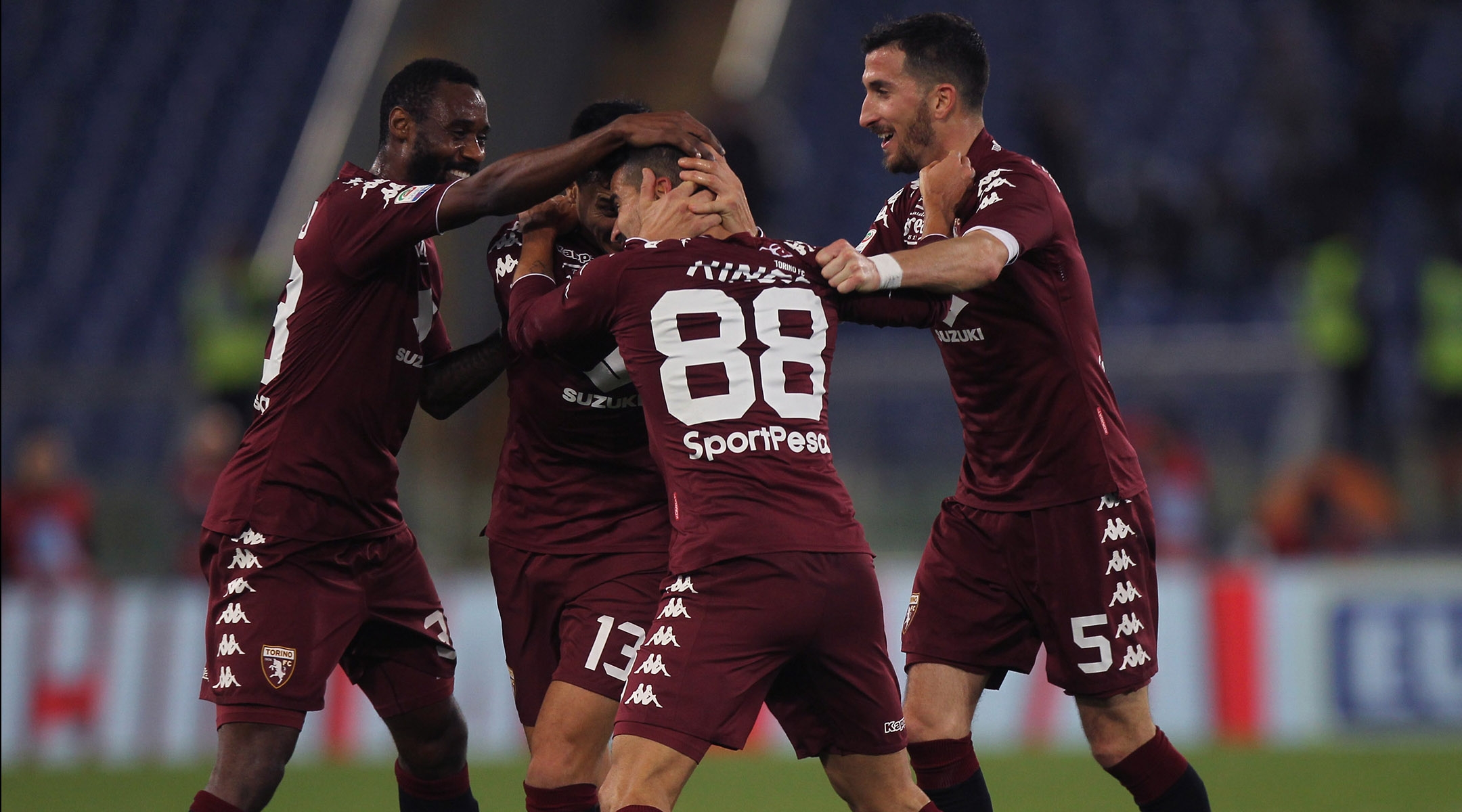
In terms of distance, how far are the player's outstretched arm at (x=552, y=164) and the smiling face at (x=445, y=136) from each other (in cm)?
47

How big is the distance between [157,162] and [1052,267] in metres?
14.7

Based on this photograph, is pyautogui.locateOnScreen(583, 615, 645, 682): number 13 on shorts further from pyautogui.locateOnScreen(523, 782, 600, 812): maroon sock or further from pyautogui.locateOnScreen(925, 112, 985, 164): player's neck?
pyautogui.locateOnScreen(925, 112, 985, 164): player's neck

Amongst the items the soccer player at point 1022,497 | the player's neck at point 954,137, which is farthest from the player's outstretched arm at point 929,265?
the player's neck at point 954,137

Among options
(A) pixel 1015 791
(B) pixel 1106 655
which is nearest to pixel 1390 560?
(A) pixel 1015 791

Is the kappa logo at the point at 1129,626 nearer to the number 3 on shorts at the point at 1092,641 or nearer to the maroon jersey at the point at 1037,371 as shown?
the number 3 on shorts at the point at 1092,641

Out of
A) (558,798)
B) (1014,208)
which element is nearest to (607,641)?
(558,798)

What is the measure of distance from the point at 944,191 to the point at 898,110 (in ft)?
1.25

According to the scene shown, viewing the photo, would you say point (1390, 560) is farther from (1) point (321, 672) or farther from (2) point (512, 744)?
(1) point (321, 672)

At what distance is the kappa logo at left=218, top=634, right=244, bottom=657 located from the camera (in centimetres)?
502

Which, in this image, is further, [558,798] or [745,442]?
[558,798]

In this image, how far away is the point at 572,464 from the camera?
540 cm

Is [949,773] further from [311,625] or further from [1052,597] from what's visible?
[311,625]

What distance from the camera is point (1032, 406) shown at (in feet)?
17.4

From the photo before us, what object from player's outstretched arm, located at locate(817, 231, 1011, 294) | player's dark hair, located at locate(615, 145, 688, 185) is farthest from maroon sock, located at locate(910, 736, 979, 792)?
player's dark hair, located at locate(615, 145, 688, 185)
